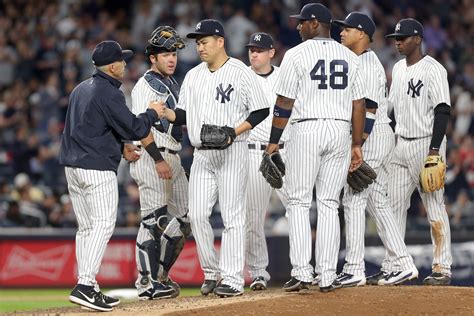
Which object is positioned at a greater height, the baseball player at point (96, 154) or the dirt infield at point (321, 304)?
the baseball player at point (96, 154)

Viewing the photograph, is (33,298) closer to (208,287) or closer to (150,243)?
(150,243)

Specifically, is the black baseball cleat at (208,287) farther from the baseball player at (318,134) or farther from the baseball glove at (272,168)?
the baseball glove at (272,168)

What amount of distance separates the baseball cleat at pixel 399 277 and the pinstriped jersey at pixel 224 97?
192 cm

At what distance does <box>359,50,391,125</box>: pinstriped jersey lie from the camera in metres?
10.0

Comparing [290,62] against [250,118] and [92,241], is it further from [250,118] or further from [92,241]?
[92,241]

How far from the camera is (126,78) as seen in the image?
786 inches

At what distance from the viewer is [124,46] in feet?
68.2

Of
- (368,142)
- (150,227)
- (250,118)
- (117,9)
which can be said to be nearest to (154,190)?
(150,227)

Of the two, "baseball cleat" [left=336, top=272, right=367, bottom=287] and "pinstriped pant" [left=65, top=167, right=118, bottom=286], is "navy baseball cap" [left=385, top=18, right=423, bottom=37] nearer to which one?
"baseball cleat" [left=336, top=272, right=367, bottom=287]

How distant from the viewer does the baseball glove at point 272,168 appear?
959 centimetres

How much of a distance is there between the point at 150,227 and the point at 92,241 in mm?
1240

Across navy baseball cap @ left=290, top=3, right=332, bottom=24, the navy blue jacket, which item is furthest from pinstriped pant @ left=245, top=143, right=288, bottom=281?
navy baseball cap @ left=290, top=3, right=332, bottom=24

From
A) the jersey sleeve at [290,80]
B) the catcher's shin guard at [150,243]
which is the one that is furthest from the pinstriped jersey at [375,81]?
the catcher's shin guard at [150,243]

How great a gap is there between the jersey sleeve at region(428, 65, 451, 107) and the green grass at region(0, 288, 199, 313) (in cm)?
536
